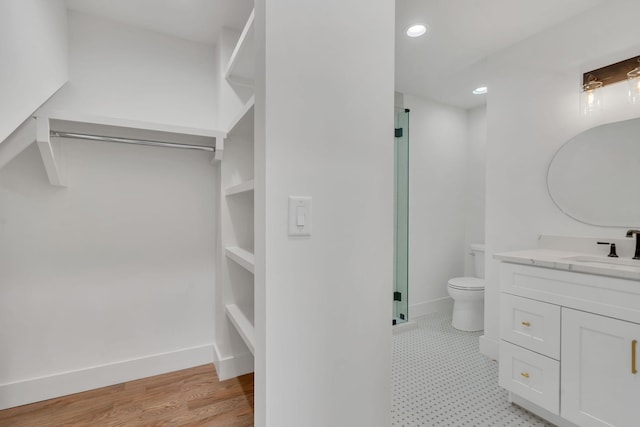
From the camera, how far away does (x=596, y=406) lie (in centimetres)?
144

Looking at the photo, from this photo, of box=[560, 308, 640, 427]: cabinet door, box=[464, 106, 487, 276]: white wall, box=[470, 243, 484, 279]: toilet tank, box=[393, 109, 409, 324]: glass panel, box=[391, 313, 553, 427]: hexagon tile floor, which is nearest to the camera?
box=[560, 308, 640, 427]: cabinet door

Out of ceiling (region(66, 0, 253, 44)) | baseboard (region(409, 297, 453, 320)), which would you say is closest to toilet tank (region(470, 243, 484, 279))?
baseboard (region(409, 297, 453, 320))

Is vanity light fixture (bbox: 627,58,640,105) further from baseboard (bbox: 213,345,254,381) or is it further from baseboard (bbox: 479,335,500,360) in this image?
baseboard (bbox: 213,345,254,381)

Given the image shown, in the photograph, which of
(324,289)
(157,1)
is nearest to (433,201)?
(324,289)

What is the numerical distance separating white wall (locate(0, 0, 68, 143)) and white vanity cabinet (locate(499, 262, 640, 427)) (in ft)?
8.79

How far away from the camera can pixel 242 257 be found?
5.51ft

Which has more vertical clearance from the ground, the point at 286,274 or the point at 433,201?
the point at 433,201

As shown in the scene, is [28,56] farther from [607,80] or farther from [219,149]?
[607,80]

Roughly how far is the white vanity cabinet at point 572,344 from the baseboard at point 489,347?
25.0 inches

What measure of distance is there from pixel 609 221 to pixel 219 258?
2.56 m

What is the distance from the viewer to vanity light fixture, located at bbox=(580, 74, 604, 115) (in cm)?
193

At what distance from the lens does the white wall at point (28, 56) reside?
3.98 ft

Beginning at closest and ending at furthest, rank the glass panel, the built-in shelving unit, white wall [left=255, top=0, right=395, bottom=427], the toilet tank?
1. white wall [left=255, top=0, right=395, bottom=427]
2. the built-in shelving unit
3. the glass panel
4. the toilet tank

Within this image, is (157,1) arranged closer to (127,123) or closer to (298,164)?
(127,123)
